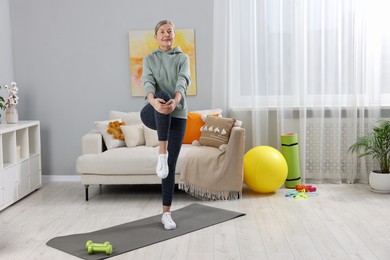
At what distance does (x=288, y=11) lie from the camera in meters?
5.77

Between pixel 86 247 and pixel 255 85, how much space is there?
2890 millimetres

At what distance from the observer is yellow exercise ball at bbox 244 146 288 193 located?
5086 millimetres

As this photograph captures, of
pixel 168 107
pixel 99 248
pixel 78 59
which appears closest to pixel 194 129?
pixel 78 59

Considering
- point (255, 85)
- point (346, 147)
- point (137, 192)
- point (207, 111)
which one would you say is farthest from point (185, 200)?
point (346, 147)

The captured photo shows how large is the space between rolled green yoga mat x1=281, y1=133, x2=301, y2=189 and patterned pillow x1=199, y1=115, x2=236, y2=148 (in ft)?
2.07

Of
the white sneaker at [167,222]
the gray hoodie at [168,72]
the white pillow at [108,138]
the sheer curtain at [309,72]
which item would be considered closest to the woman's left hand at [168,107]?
the gray hoodie at [168,72]

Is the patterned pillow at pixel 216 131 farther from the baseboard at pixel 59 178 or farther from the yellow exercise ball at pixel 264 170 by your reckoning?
the baseboard at pixel 59 178

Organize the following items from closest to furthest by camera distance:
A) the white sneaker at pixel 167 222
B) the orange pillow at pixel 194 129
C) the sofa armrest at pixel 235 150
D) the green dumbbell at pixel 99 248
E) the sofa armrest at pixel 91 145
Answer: the green dumbbell at pixel 99 248 < the white sneaker at pixel 167 222 < the sofa armrest at pixel 235 150 < the sofa armrest at pixel 91 145 < the orange pillow at pixel 194 129

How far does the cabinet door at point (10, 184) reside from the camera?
482cm

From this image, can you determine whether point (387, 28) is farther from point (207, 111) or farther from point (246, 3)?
point (207, 111)

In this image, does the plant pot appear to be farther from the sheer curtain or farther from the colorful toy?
the colorful toy

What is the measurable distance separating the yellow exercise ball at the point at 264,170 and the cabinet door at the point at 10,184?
2.13 metres

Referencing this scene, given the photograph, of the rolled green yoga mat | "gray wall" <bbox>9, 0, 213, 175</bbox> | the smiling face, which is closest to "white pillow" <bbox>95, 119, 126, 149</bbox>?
"gray wall" <bbox>9, 0, 213, 175</bbox>

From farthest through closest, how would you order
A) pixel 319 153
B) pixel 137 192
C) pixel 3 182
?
pixel 319 153 < pixel 137 192 < pixel 3 182
